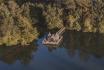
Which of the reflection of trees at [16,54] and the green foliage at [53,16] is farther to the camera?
the green foliage at [53,16]

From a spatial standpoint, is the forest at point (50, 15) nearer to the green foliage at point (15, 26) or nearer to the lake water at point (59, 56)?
the green foliage at point (15, 26)

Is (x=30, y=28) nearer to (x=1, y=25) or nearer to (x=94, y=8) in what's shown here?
(x=1, y=25)

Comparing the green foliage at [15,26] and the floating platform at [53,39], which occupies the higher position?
the green foliage at [15,26]

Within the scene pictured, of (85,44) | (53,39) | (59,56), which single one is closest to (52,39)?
(53,39)

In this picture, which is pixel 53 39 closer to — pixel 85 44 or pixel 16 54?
pixel 85 44

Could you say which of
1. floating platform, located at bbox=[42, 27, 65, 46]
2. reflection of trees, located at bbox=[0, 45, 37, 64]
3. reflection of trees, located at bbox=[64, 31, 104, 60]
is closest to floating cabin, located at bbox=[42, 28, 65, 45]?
floating platform, located at bbox=[42, 27, 65, 46]

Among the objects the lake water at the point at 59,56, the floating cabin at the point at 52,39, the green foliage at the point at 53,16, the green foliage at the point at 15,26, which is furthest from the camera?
the green foliage at the point at 53,16

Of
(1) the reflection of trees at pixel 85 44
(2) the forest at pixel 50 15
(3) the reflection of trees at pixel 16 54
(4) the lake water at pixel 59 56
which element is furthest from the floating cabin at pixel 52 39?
(3) the reflection of trees at pixel 16 54

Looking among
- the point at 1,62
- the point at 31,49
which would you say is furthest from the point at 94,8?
the point at 1,62
